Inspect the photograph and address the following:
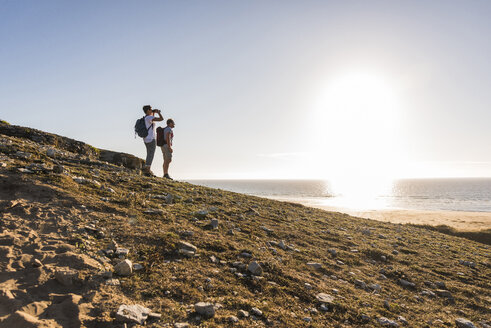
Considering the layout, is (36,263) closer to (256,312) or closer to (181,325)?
(181,325)

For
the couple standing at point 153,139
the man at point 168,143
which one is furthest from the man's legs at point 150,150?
the man at point 168,143

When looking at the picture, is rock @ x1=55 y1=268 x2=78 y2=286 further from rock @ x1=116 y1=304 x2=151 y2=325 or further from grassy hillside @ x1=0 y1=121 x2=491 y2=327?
rock @ x1=116 y1=304 x2=151 y2=325

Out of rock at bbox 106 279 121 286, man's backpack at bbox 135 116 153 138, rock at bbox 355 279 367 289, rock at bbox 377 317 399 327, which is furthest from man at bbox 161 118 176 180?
rock at bbox 377 317 399 327

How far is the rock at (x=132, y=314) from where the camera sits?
3.23 meters

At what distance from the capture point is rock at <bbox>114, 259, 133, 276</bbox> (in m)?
4.21

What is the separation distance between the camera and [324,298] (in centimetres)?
495

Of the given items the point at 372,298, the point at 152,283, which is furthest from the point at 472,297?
the point at 152,283

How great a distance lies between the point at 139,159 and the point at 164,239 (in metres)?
14.7

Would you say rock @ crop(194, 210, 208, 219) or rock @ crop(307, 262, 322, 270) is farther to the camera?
rock @ crop(194, 210, 208, 219)

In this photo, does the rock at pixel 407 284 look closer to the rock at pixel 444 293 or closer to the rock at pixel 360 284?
the rock at pixel 444 293

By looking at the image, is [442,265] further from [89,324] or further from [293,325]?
[89,324]

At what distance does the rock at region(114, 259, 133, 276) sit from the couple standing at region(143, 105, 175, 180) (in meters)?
10.1

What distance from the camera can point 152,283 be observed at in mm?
4207

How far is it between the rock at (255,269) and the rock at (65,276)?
3201 mm
